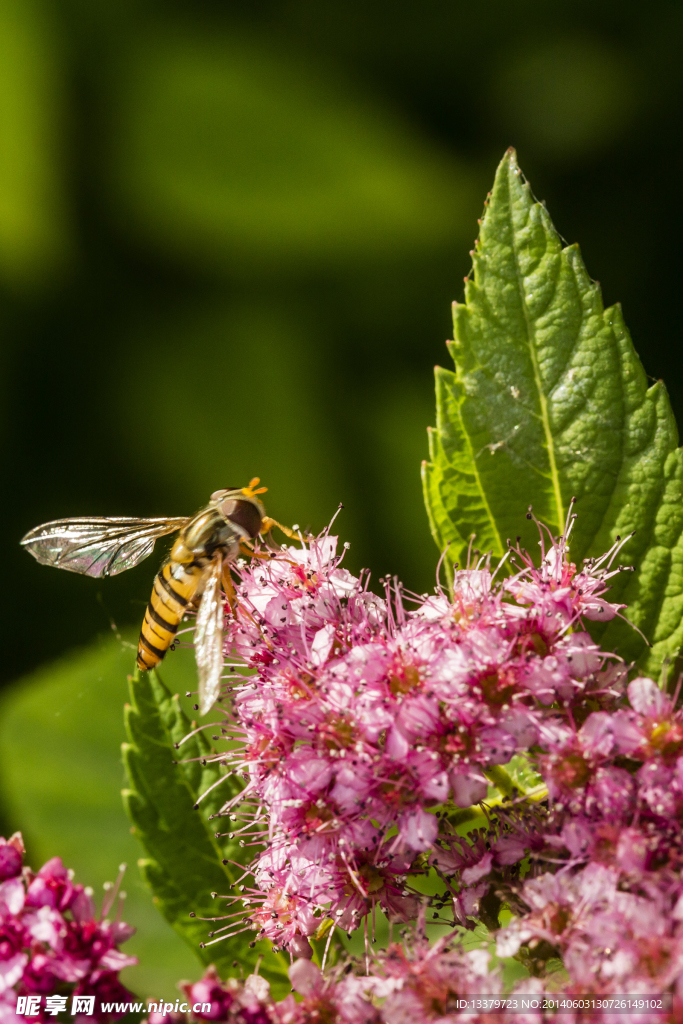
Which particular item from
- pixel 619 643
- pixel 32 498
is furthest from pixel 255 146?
pixel 619 643

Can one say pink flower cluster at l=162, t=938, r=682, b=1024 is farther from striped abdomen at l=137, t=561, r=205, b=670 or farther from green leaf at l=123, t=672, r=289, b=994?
striped abdomen at l=137, t=561, r=205, b=670

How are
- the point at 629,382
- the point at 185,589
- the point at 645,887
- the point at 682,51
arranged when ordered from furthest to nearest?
the point at 682,51
the point at 185,589
the point at 629,382
the point at 645,887

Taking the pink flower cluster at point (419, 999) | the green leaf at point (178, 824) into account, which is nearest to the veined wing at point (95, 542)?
the green leaf at point (178, 824)

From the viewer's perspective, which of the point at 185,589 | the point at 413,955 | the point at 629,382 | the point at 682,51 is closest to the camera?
the point at 413,955

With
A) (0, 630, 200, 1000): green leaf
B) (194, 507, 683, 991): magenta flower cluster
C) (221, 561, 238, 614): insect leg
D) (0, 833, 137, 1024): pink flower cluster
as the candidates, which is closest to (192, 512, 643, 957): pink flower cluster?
(194, 507, 683, 991): magenta flower cluster

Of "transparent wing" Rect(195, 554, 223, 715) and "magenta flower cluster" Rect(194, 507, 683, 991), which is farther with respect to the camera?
"transparent wing" Rect(195, 554, 223, 715)

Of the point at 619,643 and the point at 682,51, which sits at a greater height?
the point at 682,51

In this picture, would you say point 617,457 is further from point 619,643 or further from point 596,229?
point 596,229

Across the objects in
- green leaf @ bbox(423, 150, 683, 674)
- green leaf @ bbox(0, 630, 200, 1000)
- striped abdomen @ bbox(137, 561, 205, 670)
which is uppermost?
green leaf @ bbox(423, 150, 683, 674)
